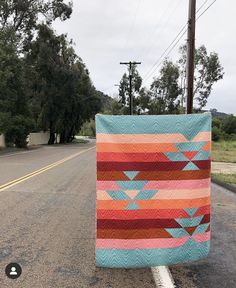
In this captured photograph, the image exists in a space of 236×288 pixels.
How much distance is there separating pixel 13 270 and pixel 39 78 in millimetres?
49718

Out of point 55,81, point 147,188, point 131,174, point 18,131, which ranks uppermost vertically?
point 55,81

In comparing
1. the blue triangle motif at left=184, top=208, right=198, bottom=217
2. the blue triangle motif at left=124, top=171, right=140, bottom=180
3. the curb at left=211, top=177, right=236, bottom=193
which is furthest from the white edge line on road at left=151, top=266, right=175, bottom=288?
the curb at left=211, top=177, right=236, bottom=193

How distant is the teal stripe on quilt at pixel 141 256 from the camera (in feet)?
16.6

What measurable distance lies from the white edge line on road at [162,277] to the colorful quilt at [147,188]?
0.23 feet

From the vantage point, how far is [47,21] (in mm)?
49938

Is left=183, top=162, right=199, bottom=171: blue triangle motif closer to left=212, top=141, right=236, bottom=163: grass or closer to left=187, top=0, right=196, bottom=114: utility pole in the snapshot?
left=187, top=0, right=196, bottom=114: utility pole

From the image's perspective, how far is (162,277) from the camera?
4.89 meters

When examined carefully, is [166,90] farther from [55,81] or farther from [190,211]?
[190,211]

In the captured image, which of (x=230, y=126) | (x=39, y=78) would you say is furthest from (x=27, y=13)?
(x=230, y=126)

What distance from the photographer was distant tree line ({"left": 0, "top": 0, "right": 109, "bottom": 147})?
36.7m

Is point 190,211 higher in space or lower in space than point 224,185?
higher

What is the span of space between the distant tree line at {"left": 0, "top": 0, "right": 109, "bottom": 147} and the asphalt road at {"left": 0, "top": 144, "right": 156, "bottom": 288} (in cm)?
2475

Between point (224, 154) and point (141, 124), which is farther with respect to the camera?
point (224, 154)

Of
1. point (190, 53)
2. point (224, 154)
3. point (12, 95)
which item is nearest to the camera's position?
point (190, 53)
